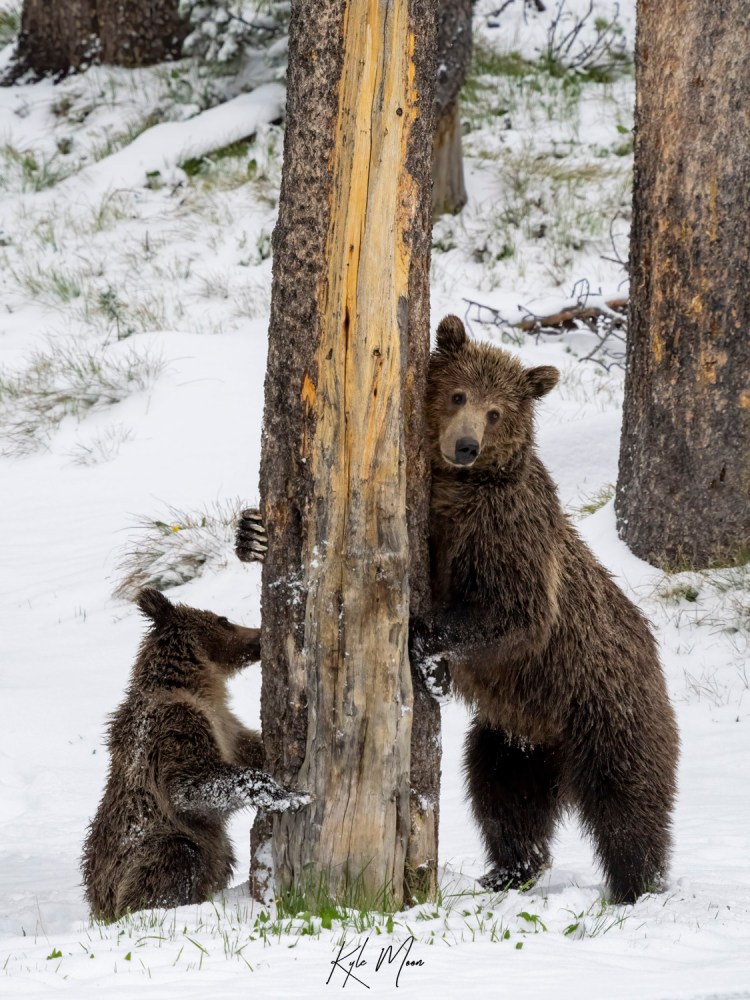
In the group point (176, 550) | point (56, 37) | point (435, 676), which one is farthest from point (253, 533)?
point (56, 37)

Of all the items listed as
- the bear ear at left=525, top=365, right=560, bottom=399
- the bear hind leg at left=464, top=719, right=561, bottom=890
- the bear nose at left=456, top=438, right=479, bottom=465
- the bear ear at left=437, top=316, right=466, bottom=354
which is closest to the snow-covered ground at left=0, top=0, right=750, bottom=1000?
the bear hind leg at left=464, top=719, right=561, bottom=890

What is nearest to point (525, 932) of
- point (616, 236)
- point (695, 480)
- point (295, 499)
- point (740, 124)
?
point (295, 499)

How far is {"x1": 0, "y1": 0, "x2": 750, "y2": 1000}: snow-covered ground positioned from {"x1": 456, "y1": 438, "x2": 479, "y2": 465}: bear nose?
163 centimetres

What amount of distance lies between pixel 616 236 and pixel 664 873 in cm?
878

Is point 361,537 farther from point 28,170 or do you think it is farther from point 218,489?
point 28,170

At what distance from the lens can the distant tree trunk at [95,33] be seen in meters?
15.4

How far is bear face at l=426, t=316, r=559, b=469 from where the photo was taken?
4793 millimetres

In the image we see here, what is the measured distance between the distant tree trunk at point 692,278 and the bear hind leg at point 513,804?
266 cm

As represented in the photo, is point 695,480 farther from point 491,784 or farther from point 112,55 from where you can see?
point 112,55

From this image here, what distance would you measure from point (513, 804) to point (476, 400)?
1.75m

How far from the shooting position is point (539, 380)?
5324mm

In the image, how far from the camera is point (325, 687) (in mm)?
4293

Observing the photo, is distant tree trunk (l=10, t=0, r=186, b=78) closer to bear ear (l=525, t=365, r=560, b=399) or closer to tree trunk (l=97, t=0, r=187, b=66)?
tree trunk (l=97, t=0, r=187, b=66)

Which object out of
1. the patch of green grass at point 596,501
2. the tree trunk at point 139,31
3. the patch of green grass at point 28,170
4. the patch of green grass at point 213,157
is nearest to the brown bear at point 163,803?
the patch of green grass at point 596,501
